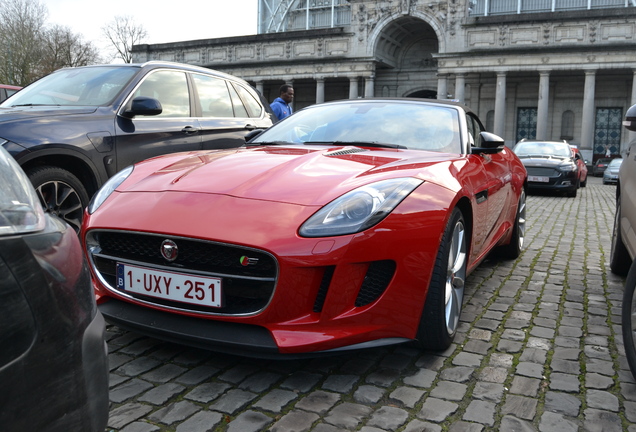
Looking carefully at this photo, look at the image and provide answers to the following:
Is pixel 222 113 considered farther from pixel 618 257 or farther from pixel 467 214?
pixel 618 257

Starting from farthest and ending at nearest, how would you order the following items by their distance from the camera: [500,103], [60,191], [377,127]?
[500,103] < [60,191] < [377,127]

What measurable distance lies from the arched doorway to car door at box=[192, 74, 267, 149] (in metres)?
42.8

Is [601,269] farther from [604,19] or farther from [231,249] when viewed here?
[604,19]

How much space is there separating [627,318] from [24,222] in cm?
279

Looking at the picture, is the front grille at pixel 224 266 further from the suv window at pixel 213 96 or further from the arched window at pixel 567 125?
the arched window at pixel 567 125

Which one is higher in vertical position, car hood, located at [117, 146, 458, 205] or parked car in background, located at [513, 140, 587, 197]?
car hood, located at [117, 146, 458, 205]

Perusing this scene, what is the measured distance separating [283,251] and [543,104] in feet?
145

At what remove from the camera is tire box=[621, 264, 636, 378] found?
2814 millimetres

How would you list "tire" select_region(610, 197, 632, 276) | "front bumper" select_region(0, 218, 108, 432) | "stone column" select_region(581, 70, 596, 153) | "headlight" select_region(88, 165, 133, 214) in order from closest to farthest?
"front bumper" select_region(0, 218, 108, 432) < "headlight" select_region(88, 165, 133, 214) < "tire" select_region(610, 197, 632, 276) < "stone column" select_region(581, 70, 596, 153)

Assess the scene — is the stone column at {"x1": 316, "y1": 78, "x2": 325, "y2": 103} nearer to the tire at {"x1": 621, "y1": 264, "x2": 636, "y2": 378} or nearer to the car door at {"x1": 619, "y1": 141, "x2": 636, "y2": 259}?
the car door at {"x1": 619, "y1": 141, "x2": 636, "y2": 259}

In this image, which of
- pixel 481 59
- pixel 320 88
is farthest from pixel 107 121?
pixel 320 88

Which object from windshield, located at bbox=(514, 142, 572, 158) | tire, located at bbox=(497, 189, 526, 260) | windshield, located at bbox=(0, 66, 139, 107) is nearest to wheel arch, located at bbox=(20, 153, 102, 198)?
windshield, located at bbox=(0, 66, 139, 107)

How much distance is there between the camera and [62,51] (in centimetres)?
4616

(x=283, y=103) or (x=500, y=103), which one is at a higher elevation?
(x=500, y=103)
